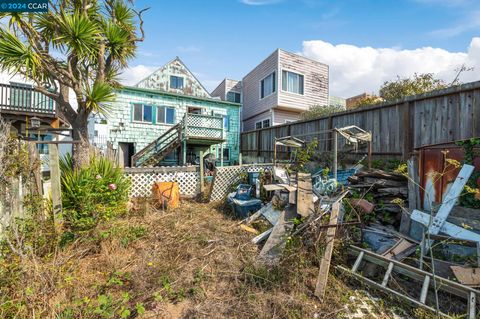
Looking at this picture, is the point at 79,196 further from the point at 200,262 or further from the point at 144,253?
the point at 200,262

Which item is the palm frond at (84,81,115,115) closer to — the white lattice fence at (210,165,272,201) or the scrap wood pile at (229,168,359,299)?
the white lattice fence at (210,165,272,201)

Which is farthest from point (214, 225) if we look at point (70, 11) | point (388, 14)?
point (388, 14)

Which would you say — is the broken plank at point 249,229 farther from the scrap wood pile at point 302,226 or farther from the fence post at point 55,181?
the fence post at point 55,181

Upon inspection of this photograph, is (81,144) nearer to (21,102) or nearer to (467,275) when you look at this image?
(467,275)

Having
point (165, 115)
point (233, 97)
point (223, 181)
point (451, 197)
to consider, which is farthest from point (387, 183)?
point (233, 97)

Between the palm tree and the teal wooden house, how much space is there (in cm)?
696

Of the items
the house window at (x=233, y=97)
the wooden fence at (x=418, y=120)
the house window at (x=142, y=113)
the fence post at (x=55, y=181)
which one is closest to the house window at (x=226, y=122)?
the house window at (x=233, y=97)

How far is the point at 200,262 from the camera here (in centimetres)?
335

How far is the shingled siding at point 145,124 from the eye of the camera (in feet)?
44.5

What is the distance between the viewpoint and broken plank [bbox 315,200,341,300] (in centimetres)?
273

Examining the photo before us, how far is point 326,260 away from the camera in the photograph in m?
2.97

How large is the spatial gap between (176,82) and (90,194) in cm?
1313

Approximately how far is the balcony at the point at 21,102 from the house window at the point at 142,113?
428 cm

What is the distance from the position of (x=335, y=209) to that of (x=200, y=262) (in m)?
2.01
